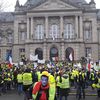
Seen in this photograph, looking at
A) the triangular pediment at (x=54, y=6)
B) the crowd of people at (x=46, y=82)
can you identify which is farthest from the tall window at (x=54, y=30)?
the crowd of people at (x=46, y=82)

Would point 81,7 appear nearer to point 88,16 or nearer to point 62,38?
point 88,16

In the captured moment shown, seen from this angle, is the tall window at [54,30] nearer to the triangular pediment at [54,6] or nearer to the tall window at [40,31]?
the tall window at [40,31]

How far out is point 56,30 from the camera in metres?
66.6

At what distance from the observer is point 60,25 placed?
6612cm

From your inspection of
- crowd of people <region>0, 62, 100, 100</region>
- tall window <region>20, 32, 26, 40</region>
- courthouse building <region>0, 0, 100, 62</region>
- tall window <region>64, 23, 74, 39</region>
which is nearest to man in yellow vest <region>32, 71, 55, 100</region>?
crowd of people <region>0, 62, 100, 100</region>

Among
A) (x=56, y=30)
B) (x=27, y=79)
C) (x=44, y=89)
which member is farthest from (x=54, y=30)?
(x=44, y=89)

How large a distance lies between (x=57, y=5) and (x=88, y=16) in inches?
235

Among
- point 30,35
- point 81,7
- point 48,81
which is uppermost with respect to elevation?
point 81,7

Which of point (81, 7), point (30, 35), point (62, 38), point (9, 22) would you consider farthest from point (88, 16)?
point (9, 22)

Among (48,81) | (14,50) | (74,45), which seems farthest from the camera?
(14,50)

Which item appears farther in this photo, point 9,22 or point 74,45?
point 9,22

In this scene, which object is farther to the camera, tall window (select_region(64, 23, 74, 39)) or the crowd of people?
tall window (select_region(64, 23, 74, 39))

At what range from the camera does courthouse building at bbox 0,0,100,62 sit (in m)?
64.4

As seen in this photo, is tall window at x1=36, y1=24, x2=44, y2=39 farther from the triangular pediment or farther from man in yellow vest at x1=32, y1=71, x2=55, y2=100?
man in yellow vest at x1=32, y1=71, x2=55, y2=100
